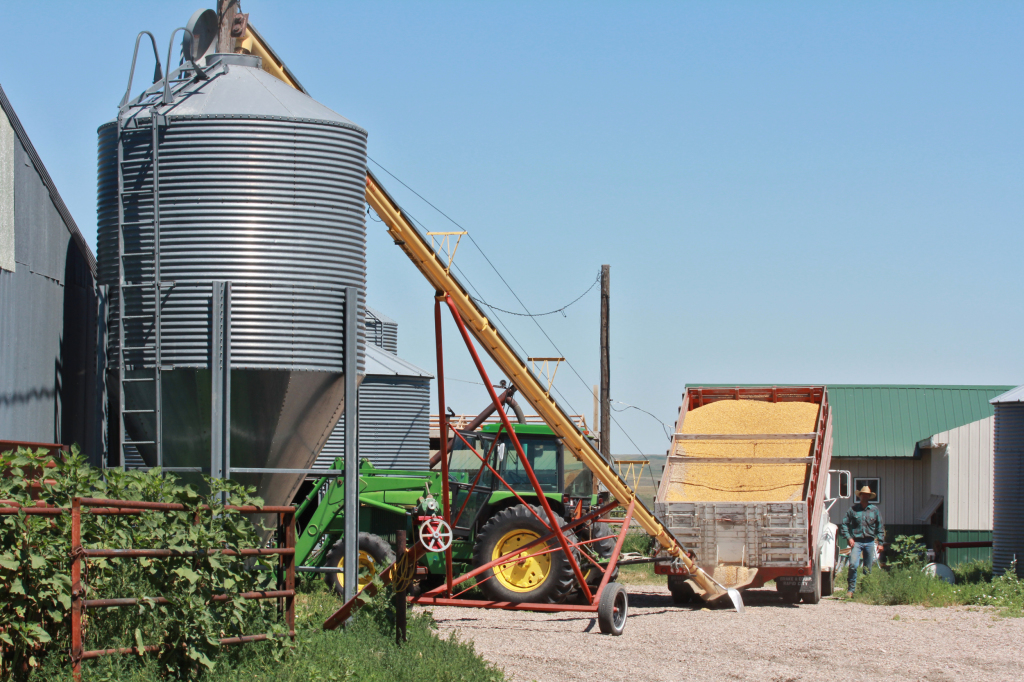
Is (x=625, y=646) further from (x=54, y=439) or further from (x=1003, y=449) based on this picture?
(x=1003, y=449)

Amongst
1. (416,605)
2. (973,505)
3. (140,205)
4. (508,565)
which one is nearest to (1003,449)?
(973,505)

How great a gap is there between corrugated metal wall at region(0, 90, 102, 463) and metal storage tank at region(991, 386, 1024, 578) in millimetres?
14745

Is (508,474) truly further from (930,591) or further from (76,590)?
(76,590)

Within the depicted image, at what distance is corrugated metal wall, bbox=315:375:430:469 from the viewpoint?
28.2m

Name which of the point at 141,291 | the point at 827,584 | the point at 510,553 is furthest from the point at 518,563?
the point at 141,291

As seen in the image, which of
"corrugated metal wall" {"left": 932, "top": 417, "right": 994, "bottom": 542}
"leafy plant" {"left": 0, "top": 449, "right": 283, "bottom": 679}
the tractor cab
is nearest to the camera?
"leafy plant" {"left": 0, "top": 449, "right": 283, "bottom": 679}

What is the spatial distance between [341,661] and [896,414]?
26028mm

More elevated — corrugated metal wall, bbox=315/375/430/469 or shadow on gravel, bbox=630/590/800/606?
corrugated metal wall, bbox=315/375/430/469

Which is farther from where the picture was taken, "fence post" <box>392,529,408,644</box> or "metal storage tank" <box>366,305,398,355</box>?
"metal storage tank" <box>366,305,398,355</box>

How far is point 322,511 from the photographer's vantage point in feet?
51.8

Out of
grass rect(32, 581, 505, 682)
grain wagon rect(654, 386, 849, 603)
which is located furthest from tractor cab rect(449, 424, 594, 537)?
grass rect(32, 581, 505, 682)

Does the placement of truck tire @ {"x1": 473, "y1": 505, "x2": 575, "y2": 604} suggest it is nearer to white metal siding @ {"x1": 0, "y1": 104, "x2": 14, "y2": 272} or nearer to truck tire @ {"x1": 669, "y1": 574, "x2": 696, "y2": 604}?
truck tire @ {"x1": 669, "y1": 574, "x2": 696, "y2": 604}

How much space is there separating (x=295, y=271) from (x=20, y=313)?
122 inches

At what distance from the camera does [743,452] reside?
18156mm
